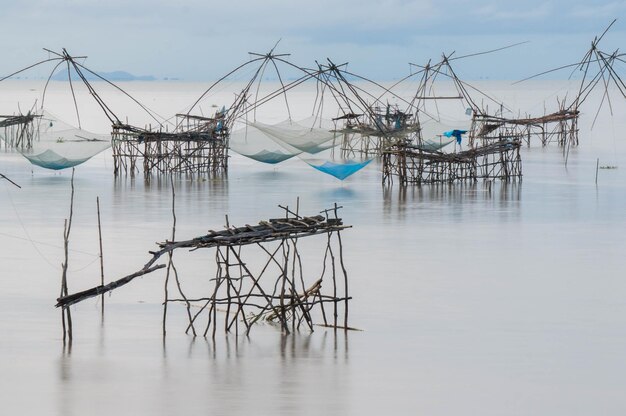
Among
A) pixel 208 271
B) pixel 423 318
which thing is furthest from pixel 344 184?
pixel 423 318

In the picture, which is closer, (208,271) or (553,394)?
(553,394)

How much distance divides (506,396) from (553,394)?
258mm

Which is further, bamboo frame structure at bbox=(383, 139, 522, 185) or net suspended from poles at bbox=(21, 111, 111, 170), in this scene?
net suspended from poles at bbox=(21, 111, 111, 170)

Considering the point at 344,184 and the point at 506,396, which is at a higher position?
the point at 344,184

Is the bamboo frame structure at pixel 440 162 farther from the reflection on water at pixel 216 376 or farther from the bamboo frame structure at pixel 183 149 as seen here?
the reflection on water at pixel 216 376

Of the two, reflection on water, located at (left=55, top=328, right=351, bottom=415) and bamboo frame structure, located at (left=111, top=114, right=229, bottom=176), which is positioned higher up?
bamboo frame structure, located at (left=111, top=114, right=229, bottom=176)

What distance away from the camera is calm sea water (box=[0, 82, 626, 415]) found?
566 cm

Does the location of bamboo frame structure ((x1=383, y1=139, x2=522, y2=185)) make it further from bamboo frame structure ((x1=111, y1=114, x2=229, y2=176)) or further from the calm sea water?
bamboo frame structure ((x1=111, y1=114, x2=229, y2=176))

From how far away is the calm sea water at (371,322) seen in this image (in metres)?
5.66

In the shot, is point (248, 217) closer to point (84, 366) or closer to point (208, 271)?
point (208, 271)

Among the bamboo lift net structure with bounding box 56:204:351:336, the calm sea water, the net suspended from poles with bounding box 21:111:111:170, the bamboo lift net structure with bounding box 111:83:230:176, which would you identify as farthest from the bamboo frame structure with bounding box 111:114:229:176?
the bamboo lift net structure with bounding box 56:204:351:336

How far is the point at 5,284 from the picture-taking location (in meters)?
8.63

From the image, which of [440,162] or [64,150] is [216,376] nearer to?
[440,162]

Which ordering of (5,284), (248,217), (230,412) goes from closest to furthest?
(230,412) < (5,284) < (248,217)
